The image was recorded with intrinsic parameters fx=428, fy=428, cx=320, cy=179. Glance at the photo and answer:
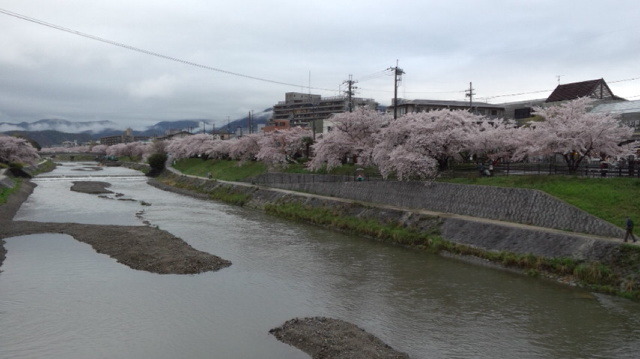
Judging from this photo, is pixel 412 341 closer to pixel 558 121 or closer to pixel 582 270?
pixel 582 270

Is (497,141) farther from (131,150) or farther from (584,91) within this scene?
(131,150)

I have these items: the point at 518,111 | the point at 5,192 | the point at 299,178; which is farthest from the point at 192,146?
the point at 518,111

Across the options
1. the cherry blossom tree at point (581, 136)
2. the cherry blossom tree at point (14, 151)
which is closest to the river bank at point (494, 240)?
the cherry blossom tree at point (581, 136)

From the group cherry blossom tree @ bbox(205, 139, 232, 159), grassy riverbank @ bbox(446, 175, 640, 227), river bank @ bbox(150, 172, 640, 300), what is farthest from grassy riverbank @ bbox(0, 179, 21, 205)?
grassy riverbank @ bbox(446, 175, 640, 227)

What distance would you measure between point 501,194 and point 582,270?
7428mm

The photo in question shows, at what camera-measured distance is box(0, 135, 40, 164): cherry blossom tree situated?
65938mm

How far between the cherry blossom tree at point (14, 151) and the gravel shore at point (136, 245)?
40691mm

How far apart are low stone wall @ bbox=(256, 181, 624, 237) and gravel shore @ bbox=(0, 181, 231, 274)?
1383cm

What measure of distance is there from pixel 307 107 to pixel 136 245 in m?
103

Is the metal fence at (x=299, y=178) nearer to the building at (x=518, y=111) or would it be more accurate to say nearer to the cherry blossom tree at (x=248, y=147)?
the cherry blossom tree at (x=248, y=147)

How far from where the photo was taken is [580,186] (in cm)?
2266

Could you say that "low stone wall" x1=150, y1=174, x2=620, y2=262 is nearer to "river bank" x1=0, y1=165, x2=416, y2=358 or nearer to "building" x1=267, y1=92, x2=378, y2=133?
"river bank" x1=0, y1=165, x2=416, y2=358

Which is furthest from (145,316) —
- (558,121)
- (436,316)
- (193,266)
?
Result: (558,121)

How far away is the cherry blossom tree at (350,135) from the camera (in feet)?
121
